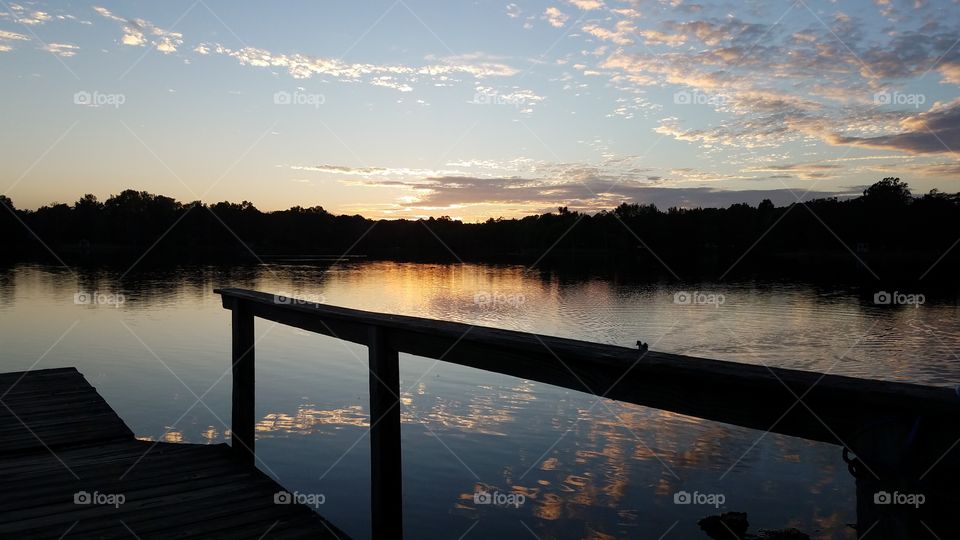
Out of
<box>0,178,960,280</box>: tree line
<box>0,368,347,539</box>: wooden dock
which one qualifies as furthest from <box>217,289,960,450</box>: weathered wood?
<box>0,178,960,280</box>: tree line

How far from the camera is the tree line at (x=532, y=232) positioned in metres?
116

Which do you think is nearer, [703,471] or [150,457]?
[150,457]

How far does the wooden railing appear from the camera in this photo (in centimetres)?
189

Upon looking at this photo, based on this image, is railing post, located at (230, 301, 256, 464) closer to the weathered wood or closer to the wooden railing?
the wooden railing

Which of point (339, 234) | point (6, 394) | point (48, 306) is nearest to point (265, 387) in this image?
point (6, 394)

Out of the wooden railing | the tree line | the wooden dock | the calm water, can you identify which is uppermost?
the tree line

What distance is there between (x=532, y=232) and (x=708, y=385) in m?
162

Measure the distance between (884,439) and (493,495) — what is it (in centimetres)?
793

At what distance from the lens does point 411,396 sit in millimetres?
15656

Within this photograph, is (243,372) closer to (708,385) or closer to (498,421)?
(708,385)

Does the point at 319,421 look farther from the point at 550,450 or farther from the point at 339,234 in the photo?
the point at 339,234

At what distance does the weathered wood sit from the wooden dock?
6.24ft

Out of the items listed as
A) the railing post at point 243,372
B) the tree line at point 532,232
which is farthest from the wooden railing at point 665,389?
the tree line at point 532,232

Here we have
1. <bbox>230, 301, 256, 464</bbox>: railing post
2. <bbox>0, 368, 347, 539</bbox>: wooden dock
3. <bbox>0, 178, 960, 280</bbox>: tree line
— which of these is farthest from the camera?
<bbox>0, 178, 960, 280</bbox>: tree line
